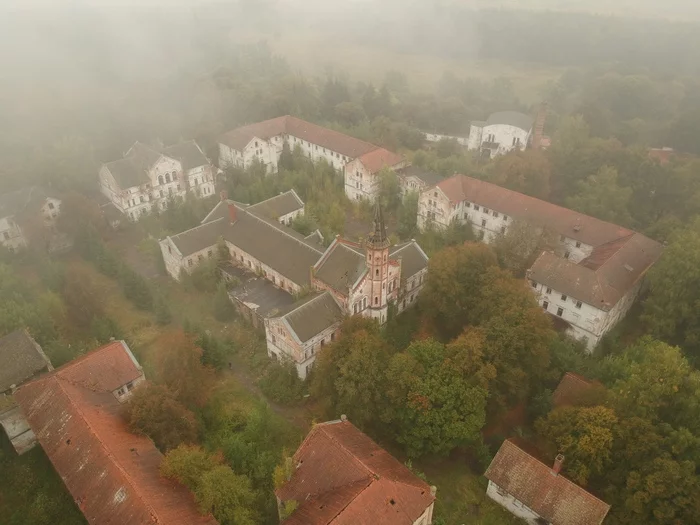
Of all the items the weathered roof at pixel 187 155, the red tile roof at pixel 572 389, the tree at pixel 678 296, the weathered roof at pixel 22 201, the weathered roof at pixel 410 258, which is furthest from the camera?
the weathered roof at pixel 187 155

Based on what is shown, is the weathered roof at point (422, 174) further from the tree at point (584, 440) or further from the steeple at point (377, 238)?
the tree at point (584, 440)

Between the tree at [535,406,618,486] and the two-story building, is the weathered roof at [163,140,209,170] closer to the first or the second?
the two-story building

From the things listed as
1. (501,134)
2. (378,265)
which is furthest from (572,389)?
(501,134)

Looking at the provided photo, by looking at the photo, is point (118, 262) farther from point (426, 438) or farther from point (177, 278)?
point (426, 438)

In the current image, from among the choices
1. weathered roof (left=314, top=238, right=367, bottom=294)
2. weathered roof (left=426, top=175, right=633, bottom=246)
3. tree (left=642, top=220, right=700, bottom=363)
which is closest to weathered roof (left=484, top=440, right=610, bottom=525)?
weathered roof (left=314, top=238, right=367, bottom=294)

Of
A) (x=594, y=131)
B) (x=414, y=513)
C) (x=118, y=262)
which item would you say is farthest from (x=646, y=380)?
(x=594, y=131)

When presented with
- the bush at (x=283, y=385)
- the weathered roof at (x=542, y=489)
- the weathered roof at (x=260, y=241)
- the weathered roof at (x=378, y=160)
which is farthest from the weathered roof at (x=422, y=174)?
the weathered roof at (x=542, y=489)
